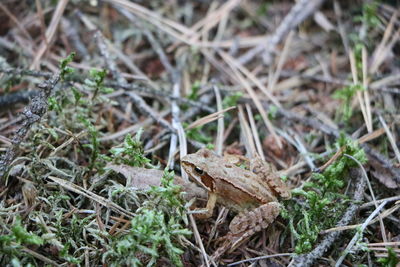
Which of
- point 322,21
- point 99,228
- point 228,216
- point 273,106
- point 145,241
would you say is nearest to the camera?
point 145,241

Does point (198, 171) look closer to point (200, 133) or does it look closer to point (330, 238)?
point (200, 133)

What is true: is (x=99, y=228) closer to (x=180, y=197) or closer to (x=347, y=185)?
(x=180, y=197)

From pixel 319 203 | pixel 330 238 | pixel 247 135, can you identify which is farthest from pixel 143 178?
pixel 330 238

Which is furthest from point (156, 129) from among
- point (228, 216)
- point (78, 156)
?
point (228, 216)

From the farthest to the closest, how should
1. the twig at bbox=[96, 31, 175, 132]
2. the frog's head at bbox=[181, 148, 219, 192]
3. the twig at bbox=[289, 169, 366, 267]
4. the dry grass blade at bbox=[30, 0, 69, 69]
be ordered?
the dry grass blade at bbox=[30, 0, 69, 69] < the twig at bbox=[96, 31, 175, 132] < the frog's head at bbox=[181, 148, 219, 192] < the twig at bbox=[289, 169, 366, 267]

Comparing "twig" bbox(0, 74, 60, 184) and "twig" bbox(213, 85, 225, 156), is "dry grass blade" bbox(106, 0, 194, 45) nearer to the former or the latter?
"twig" bbox(213, 85, 225, 156)

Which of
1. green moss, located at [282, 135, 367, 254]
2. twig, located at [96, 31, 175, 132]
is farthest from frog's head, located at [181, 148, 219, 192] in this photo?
green moss, located at [282, 135, 367, 254]
